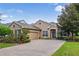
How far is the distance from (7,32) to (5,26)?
0.43 meters

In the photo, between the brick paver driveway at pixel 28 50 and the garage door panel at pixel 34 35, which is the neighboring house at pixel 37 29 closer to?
the garage door panel at pixel 34 35

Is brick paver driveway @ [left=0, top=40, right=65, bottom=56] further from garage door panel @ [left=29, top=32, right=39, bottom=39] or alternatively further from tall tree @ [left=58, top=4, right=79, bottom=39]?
garage door panel @ [left=29, top=32, right=39, bottom=39]

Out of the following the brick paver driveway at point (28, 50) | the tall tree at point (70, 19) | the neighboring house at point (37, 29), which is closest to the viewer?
the brick paver driveway at point (28, 50)

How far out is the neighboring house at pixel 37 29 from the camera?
50.3ft

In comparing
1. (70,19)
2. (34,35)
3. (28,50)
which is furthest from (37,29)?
(28,50)

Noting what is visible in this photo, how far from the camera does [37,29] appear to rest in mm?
16266

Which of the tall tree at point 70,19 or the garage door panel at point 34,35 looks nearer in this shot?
the tall tree at point 70,19

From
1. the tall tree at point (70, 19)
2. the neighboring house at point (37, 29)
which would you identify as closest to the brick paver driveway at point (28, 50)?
the tall tree at point (70, 19)

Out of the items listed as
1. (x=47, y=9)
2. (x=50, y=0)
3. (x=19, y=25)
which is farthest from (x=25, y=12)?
(x=50, y=0)

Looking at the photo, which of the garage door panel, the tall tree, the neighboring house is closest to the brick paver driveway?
the tall tree

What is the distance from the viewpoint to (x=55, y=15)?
47.9 ft

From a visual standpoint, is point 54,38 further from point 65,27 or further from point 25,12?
point 25,12

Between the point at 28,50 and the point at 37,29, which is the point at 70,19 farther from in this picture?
the point at 28,50

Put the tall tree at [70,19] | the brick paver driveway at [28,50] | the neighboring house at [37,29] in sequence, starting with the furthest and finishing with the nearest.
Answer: the neighboring house at [37,29] → the tall tree at [70,19] → the brick paver driveway at [28,50]
